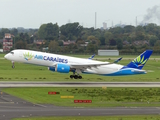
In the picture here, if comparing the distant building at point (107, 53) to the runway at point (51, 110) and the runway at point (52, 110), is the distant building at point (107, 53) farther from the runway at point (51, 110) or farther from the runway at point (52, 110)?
the runway at point (52, 110)

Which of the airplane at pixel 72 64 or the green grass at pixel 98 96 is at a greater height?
the airplane at pixel 72 64

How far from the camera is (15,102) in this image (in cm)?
4047

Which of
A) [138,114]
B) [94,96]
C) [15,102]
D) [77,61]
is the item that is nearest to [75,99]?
[94,96]

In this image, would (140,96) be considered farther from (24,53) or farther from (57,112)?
(24,53)

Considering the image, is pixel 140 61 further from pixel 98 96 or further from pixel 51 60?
pixel 98 96

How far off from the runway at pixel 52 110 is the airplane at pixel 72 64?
66.1 ft

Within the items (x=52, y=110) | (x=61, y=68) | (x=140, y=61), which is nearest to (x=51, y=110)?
(x=52, y=110)

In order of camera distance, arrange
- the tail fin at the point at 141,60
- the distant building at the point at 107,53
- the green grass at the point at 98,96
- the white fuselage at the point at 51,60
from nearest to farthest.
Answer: the green grass at the point at 98,96 < the white fuselage at the point at 51,60 < the tail fin at the point at 141,60 < the distant building at the point at 107,53

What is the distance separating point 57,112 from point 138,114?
737 cm

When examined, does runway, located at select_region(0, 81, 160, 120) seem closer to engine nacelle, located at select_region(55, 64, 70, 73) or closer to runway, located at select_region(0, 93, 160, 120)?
runway, located at select_region(0, 93, 160, 120)

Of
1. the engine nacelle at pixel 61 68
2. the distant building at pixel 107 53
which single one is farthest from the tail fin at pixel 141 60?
the distant building at pixel 107 53

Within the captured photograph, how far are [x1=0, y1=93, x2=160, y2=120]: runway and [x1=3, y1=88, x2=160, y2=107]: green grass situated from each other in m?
2.21

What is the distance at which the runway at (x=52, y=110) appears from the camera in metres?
34.9

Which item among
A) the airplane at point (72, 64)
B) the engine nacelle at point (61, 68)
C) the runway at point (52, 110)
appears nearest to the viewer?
the runway at point (52, 110)
